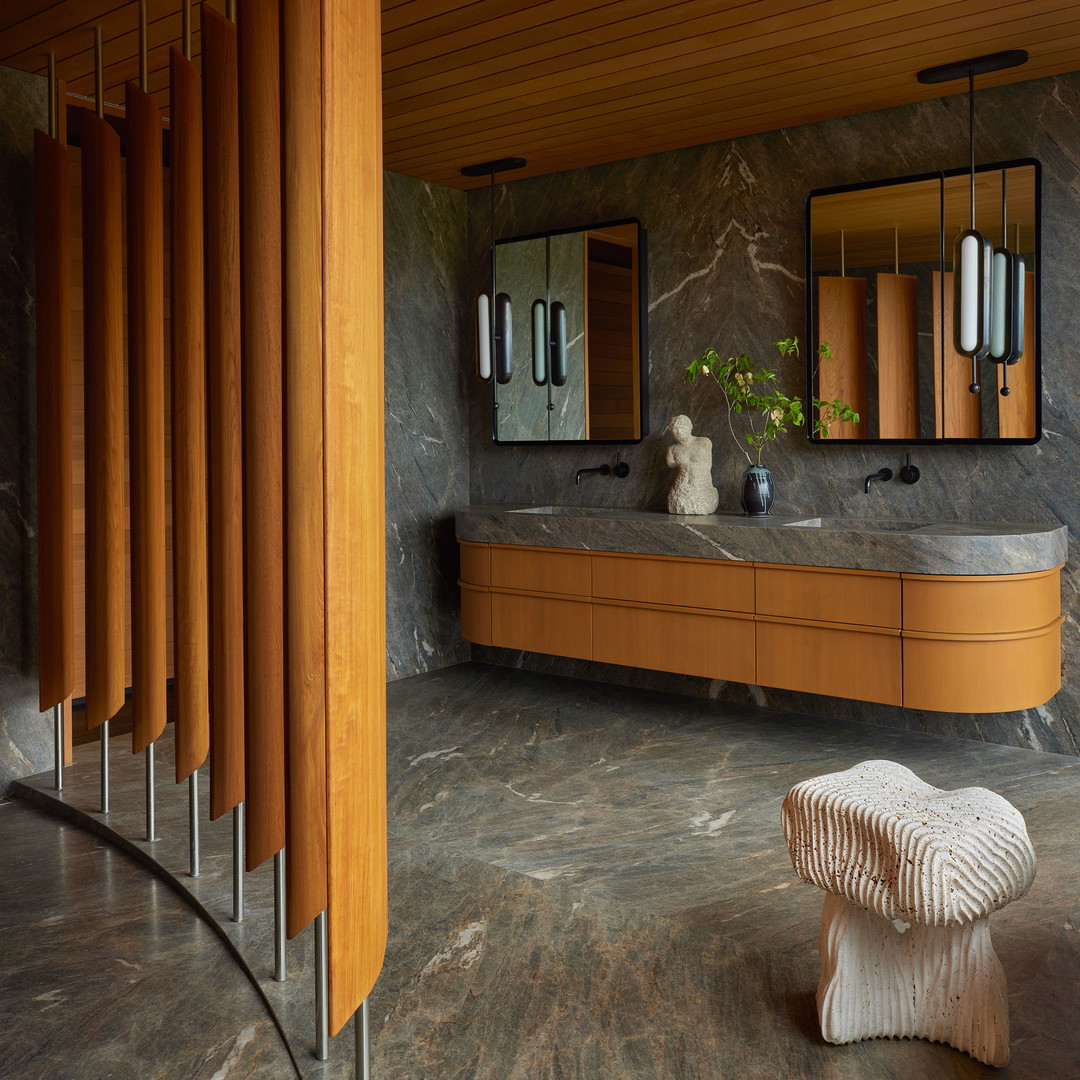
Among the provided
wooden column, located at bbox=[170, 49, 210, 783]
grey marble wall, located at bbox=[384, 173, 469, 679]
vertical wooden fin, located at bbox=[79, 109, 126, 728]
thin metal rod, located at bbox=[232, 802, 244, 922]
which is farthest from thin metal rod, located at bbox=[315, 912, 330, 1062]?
grey marble wall, located at bbox=[384, 173, 469, 679]

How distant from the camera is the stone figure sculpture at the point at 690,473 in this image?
4453mm

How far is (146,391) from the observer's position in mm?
2693

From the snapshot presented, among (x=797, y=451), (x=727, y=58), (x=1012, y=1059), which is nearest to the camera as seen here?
(x=1012, y=1059)

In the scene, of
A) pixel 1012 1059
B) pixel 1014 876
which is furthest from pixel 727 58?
pixel 1012 1059

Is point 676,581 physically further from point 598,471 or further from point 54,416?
point 54,416

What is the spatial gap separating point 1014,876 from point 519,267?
12.9 ft

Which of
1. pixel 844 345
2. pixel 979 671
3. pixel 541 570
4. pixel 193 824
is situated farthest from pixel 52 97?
pixel 979 671

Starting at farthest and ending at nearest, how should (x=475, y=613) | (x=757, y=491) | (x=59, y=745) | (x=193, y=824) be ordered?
(x=475, y=613)
(x=757, y=491)
(x=59, y=745)
(x=193, y=824)

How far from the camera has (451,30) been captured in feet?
10.5

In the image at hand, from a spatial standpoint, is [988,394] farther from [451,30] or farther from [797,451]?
[451,30]

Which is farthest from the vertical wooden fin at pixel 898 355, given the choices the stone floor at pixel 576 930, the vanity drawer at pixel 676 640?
the stone floor at pixel 576 930

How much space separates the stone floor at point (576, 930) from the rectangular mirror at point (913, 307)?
1.25 meters

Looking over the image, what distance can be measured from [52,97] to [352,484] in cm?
257

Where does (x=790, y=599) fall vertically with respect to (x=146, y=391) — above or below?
below
